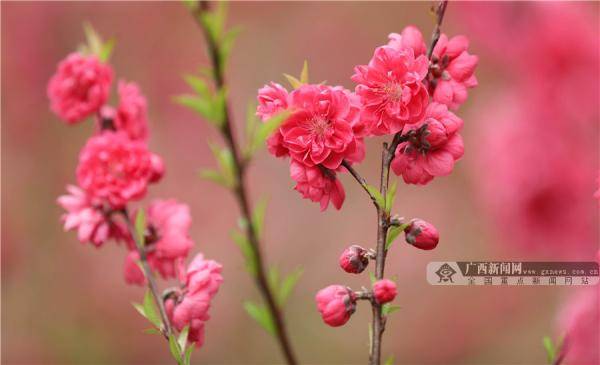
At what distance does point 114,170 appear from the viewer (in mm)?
480

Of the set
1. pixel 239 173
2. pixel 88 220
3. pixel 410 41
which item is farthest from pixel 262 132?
pixel 88 220

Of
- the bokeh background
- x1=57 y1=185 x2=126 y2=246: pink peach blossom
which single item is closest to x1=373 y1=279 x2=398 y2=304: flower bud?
x1=57 y1=185 x2=126 y2=246: pink peach blossom

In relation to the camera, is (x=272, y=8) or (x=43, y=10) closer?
(x=43, y=10)

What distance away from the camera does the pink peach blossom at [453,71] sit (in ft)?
1.26

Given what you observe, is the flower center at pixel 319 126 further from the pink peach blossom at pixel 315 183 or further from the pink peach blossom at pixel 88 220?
the pink peach blossom at pixel 88 220

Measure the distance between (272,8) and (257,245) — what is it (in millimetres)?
1560

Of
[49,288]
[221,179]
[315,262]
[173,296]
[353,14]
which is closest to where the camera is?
[221,179]

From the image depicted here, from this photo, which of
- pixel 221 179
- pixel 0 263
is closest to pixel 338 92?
pixel 221 179

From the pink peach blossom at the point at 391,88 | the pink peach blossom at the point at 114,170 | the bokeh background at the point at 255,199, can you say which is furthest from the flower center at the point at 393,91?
the bokeh background at the point at 255,199

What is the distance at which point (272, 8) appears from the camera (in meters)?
1.77

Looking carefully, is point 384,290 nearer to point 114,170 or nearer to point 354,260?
point 354,260

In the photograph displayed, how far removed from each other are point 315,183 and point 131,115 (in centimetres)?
22

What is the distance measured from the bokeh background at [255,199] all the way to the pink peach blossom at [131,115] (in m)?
0.64

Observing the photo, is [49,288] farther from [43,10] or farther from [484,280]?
[484,280]
